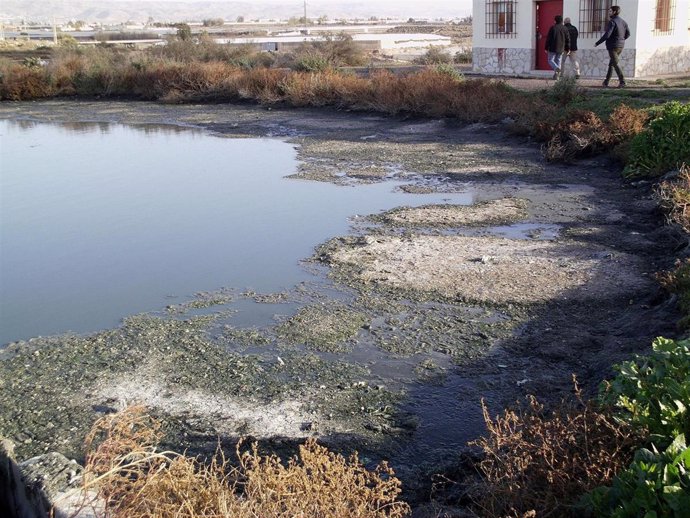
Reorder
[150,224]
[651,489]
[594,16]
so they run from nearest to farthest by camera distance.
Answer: [651,489] → [150,224] → [594,16]

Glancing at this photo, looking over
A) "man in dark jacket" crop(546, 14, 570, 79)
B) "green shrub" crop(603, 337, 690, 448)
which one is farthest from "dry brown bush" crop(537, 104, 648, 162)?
"green shrub" crop(603, 337, 690, 448)

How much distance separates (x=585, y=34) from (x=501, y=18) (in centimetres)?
387

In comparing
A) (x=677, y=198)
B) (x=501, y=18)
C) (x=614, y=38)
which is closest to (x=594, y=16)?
(x=614, y=38)

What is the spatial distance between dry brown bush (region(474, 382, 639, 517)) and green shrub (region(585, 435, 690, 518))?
0.93ft

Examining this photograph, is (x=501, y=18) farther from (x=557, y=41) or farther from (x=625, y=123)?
(x=625, y=123)

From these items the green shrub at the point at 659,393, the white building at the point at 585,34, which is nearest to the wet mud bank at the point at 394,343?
the green shrub at the point at 659,393

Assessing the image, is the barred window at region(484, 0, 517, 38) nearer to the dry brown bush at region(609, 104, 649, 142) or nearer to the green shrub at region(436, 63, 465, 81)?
the green shrub at region(436, 63, 465, 81)

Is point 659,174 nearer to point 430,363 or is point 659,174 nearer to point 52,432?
point 430,363

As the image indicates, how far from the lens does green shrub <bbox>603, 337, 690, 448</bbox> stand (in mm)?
4027

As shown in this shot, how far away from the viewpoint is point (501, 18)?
2862 centimetres

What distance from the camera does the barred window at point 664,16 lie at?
998 inches

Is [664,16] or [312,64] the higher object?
[664,16]

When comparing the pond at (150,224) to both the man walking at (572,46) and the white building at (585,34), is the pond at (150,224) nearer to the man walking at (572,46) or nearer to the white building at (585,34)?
the man walking at (572,46)

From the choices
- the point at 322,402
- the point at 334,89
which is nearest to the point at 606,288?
the point at 322,402
